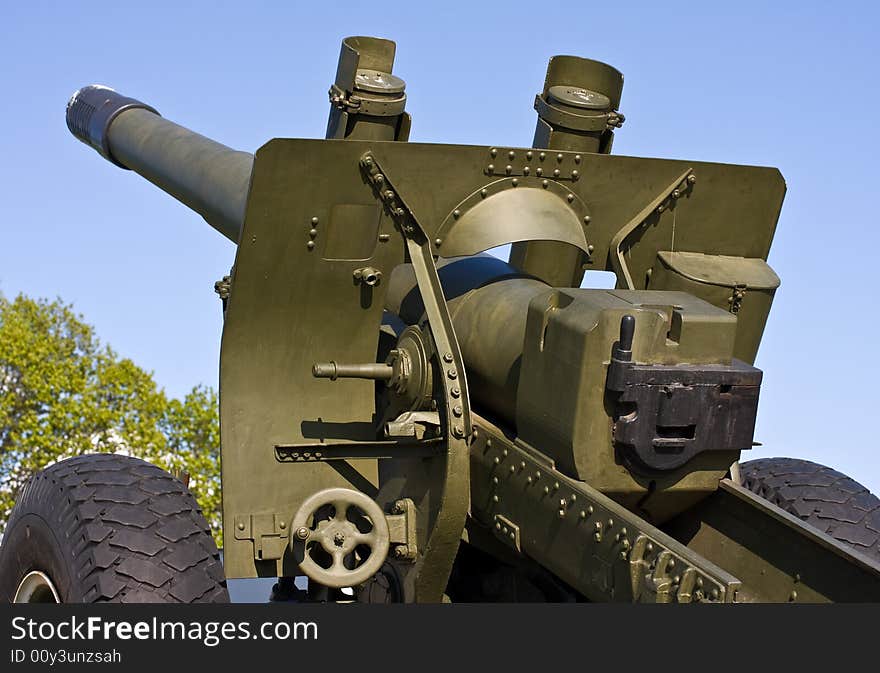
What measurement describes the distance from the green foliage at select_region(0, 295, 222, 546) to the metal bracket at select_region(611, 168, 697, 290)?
742 inches

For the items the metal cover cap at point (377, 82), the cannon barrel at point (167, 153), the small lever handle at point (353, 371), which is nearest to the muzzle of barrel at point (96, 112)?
the cannon barrel at point (167, 153)

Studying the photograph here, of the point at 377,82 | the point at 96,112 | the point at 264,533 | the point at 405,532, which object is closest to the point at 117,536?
the point at 264,533

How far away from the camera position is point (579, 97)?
7344 millimetres

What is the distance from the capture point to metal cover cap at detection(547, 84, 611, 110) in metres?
7.30

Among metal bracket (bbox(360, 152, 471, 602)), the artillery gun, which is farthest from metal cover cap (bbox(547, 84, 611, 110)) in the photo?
metal bracket (bbox(360, 152, 471, 602))

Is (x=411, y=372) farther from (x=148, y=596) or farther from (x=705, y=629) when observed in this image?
(x=705, y=629)

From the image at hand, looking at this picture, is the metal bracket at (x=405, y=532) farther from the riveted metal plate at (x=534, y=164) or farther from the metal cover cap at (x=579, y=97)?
the metal cover cap at (x=579, y=97)

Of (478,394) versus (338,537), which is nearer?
(338,537)

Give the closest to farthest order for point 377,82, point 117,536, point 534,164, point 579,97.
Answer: point 117,536, point 534,164, point 579,97, point 377,82

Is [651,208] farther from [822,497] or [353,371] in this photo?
[822,497]

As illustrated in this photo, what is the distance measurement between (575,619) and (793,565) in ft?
4.12

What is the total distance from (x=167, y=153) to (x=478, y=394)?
10.3 ft

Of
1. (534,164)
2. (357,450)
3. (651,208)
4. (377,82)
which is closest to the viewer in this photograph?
(357,450)

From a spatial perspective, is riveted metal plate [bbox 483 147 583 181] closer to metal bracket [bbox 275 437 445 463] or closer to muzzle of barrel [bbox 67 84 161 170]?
metal bracket [bbox 275 437 445 463]
